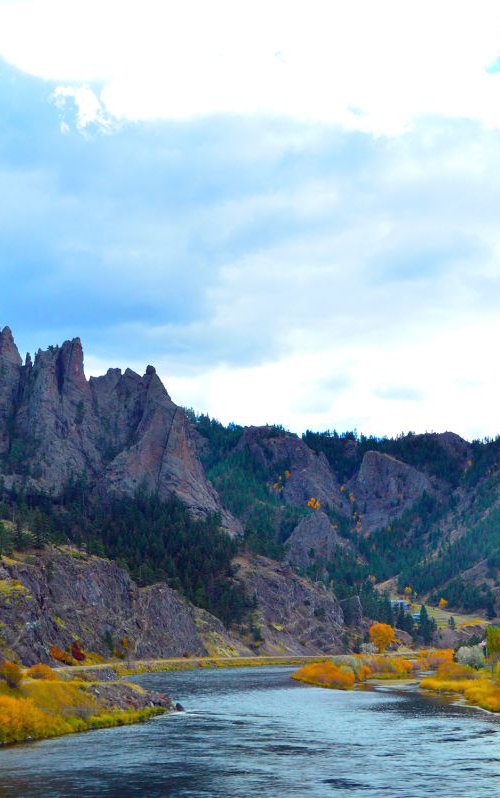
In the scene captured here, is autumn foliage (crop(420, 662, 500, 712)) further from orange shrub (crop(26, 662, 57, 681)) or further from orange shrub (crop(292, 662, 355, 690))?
orange shrub (crop(26, 662, 57, 681))

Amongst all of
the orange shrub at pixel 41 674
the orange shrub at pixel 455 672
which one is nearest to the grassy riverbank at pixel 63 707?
the orange shrub at pixel 41 674

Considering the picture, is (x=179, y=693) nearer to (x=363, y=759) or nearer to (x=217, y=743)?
(x=217, y=743)

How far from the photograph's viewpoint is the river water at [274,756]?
208 feet

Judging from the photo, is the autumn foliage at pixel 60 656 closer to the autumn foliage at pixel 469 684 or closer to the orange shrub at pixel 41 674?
the orange shrub at pixel 41 674

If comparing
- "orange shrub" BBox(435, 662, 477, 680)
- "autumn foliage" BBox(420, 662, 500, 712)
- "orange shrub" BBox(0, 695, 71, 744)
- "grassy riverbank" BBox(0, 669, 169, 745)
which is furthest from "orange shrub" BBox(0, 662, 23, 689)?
"orange shrub" BBox(435, 662, 477, 680)

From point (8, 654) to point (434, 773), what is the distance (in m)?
103

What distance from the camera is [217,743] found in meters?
85.4

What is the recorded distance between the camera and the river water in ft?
208

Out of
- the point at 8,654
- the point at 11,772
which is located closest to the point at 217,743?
the point at 11,772

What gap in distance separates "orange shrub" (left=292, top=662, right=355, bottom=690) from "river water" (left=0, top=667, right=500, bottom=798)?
151 feet

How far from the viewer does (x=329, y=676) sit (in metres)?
171

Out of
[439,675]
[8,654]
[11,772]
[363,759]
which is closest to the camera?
[11,772]

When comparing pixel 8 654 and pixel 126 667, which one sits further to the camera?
pixel 126 667

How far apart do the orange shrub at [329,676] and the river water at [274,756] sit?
151ft
